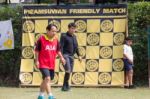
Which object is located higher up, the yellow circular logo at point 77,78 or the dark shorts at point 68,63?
the dark shorts at point 68,63

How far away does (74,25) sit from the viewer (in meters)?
14.9

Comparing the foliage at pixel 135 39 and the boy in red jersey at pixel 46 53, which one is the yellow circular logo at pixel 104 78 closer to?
the foliage at pixel 135 39

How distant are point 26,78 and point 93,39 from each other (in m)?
2.28

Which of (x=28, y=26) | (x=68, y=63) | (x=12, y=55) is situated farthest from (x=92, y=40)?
(x=12, y=55)

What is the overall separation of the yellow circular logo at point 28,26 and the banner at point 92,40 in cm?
16

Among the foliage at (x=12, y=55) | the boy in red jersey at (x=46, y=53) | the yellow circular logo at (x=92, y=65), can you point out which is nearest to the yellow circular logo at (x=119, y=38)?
the yellow circular logo at (x=92, y=65)

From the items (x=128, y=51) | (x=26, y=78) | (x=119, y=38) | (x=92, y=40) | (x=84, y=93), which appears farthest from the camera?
(x=26, y=78)

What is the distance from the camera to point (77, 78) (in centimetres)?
1599

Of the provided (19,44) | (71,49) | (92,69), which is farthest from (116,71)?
(19,44)

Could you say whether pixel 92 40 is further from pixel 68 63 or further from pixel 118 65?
pixel 68 63

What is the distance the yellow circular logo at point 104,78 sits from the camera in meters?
15.9

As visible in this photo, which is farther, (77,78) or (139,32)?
(139,32)

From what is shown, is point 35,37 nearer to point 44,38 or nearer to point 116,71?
point 116,71

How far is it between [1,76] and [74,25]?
344 cm
